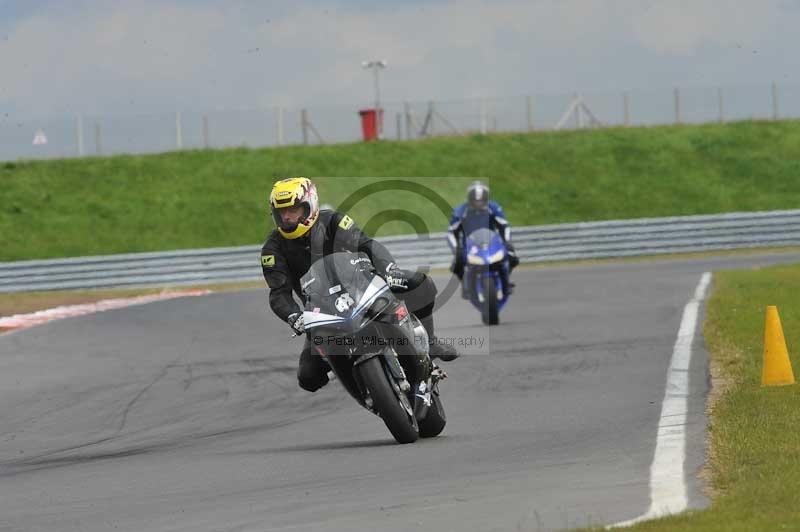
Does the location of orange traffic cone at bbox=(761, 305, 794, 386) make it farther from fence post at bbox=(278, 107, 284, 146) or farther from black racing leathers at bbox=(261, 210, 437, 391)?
fence post at bbox=(278, 107, 284, 146)

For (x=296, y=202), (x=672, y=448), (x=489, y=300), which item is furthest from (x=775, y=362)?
(x=489, y=300)

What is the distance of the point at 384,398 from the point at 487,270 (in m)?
9.55

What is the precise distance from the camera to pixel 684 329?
16.1 metres

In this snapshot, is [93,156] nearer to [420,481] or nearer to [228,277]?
[228,277]

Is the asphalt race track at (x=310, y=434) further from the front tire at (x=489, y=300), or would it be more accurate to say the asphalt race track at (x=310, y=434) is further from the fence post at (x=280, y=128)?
the fence post at (x=280, y=128)

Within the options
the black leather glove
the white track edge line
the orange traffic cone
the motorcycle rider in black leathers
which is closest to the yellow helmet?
the motorcycle rider in black leathers

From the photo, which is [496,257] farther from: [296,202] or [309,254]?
[296,202]

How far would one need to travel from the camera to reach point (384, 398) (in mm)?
8641

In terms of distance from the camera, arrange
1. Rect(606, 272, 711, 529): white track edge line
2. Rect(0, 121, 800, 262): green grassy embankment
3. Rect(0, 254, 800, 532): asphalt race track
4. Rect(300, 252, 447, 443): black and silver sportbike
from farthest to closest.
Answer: Rect(0, 121, 800, 262): green grassy embankment, Rect(300, 252, 447, 443): black and silver sportbike, Rect(0, 254, 800, 532): asphalt race track, Rect(606, 272, 711, 529): white track edge line

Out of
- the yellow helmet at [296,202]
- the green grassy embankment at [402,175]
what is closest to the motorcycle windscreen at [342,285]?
the yellow helmet at [296,202]

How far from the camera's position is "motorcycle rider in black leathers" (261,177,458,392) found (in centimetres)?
891

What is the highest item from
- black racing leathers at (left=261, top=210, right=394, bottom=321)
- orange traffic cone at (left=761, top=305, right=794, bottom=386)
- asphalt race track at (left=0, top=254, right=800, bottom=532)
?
black racing leathers at (left=261, top=210, right=394, bottom=321)

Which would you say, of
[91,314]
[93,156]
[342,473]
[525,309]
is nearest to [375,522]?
[342,473]

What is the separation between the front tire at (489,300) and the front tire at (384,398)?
9064mm
